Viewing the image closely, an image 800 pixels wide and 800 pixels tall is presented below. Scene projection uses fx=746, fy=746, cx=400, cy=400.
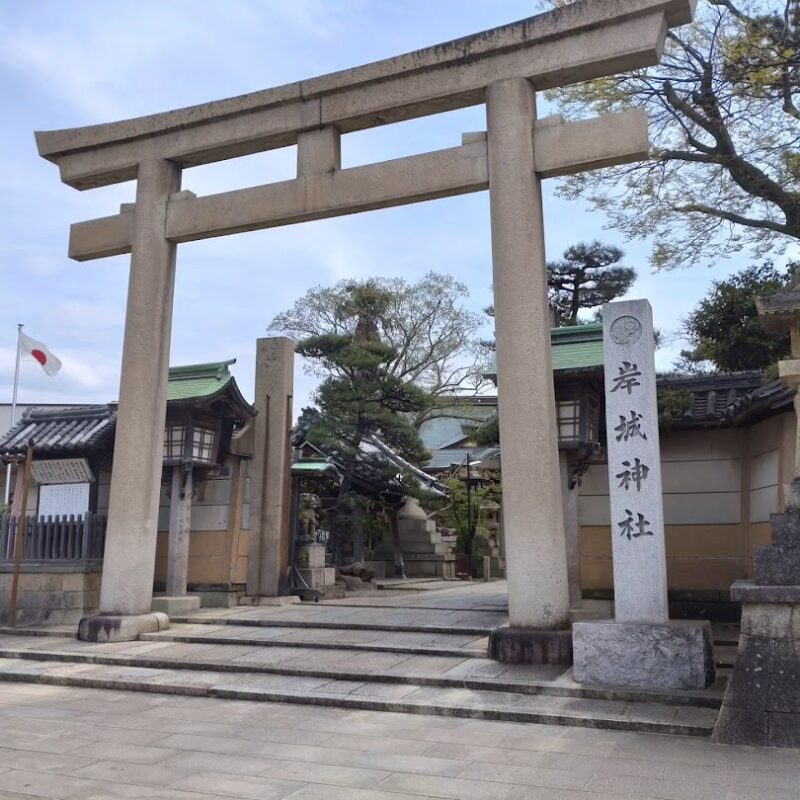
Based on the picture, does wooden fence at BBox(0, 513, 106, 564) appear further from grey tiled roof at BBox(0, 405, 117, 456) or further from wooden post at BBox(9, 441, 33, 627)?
grey tiled roof at BBox(0, 405, 117, 456)

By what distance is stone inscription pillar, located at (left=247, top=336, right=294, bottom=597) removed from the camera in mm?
12969

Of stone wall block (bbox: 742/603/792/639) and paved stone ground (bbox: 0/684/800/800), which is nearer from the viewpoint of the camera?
paved stone ground (bbox: 0/684/800/800)

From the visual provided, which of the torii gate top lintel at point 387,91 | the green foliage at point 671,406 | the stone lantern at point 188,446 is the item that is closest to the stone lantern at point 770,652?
the green foliage at point 671,406

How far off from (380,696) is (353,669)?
795 mm

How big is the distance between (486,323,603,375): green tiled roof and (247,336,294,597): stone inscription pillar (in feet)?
17.6

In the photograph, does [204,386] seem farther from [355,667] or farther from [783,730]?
[783,730]

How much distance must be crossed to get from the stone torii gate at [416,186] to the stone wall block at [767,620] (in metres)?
2.17

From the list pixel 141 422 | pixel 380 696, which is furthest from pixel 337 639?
pixel 141 422

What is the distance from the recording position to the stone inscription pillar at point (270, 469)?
1297cm

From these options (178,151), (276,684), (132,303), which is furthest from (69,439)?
(276,684)

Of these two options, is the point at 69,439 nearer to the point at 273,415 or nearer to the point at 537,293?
the point at 273,415

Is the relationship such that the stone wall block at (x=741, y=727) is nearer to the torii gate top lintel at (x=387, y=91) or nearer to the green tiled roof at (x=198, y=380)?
the torii gate top lintel at (x=387, y=91)

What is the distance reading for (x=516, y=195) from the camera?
8.48 meters

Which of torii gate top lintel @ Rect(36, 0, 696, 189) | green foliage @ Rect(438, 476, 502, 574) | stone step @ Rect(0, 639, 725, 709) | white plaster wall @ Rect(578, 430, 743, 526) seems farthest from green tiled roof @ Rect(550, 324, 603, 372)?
green foliage @ Rect(438, 476, 502, 574)
